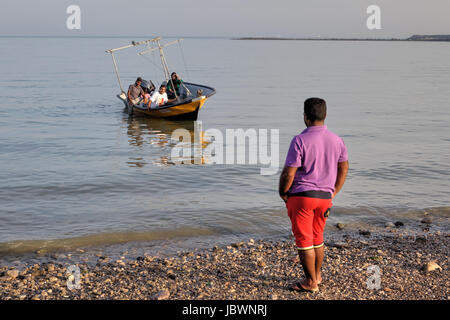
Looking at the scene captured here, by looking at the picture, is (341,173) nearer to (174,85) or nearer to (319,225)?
(319,225)

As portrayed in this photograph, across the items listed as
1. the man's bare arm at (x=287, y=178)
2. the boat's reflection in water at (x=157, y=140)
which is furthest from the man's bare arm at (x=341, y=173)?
the boat's reflection in water at (x=157, y=140)

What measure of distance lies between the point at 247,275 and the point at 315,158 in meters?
2.01

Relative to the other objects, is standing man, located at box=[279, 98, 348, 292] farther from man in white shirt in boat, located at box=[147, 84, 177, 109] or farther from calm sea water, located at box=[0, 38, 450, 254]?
man in white shirt in boat, located at box=[147, 84, 177, 109]

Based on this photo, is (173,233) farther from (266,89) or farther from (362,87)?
(362,87)

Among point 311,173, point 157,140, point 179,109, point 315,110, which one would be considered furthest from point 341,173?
point 179,109

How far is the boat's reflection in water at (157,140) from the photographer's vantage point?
49.5 feet

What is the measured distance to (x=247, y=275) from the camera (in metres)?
6.18

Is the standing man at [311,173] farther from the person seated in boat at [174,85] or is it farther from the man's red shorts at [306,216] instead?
the person seated in boat at [174,85]

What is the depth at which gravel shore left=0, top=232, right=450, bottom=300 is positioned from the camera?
18.4 ft

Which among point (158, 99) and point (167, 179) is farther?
point (158, 99)

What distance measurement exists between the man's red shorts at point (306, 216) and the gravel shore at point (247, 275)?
0.72 m
